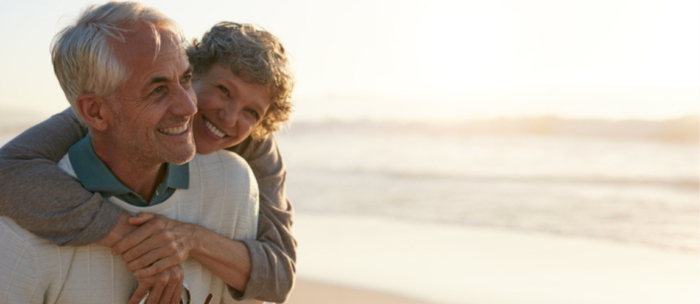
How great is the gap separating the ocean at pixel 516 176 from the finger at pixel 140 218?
1054 millimetres

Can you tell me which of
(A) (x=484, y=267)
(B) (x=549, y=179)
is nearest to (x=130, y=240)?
(A) (x=484, y=267)

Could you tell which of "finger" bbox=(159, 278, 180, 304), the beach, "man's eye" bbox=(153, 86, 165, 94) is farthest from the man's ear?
the beach

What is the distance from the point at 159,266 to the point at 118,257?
14 centimetres

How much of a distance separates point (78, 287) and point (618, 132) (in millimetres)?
16026

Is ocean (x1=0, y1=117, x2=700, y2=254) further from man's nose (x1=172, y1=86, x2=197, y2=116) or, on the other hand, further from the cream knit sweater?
man's nose (x1=172, y1=86, x2=197, y2=116)

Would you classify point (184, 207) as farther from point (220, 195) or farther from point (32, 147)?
point (32, 147)

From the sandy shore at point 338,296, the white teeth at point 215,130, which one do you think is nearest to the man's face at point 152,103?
the white teeth at point 215,130

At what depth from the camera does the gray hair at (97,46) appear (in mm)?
1840

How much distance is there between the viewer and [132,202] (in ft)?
6.66

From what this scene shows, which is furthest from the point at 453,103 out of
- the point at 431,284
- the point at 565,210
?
the point at 431,284

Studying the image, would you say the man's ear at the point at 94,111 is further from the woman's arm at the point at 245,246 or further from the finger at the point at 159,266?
the finger at the point at 159,266

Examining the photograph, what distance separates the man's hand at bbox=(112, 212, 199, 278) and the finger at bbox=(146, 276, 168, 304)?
0.03m

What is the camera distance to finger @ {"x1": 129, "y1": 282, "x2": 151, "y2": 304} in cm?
194

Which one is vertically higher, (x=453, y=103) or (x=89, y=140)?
(x=89, y=140)
